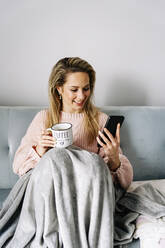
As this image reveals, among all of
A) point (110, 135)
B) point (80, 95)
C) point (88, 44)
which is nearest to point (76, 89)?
point (80, 95)

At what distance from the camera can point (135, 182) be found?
1284mm

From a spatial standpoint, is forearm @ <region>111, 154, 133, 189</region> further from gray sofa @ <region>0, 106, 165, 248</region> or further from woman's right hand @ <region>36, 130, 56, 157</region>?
woman's right hand @ <region>36, 130, 56, 157</region>

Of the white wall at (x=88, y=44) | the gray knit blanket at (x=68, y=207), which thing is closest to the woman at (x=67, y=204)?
the gray knit blanket at (x=68, y=207)

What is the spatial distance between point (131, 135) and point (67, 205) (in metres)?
0.58

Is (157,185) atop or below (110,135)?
below

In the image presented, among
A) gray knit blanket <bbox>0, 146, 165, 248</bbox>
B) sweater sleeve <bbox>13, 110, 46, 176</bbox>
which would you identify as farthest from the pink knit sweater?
gray knit blanket <bbox>0, 146, 165, 248</bbox>

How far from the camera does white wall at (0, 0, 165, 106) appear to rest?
4.55 feet

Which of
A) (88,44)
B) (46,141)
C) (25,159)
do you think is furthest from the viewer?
(88,44)

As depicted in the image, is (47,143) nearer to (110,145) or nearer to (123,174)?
(110,145)

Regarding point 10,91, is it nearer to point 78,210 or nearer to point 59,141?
point 59,141

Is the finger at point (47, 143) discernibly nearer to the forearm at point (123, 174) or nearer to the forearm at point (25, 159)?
the forearm at point (25, 159)

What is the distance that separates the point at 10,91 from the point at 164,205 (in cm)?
103

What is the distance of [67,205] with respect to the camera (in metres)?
0.86

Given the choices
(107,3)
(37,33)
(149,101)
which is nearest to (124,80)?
(149,101)
